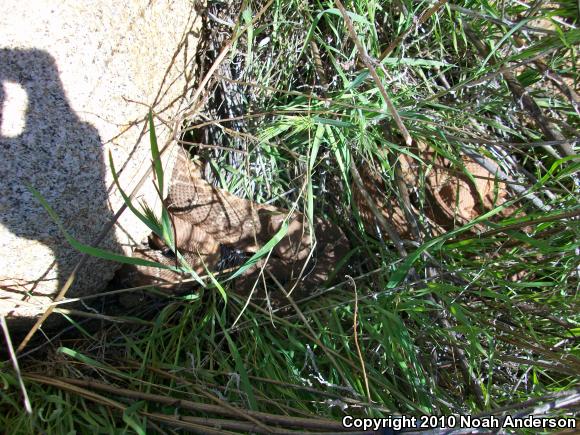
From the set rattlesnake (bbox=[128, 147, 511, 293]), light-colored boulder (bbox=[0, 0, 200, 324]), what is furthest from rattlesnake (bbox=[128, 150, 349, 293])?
light-colored boulder (bbox=[0, 0, 200, 324])

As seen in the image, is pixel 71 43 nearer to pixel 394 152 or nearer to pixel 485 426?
pixel 394 152

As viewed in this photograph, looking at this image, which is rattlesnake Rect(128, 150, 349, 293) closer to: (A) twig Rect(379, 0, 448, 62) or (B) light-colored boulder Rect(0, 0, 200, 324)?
(B) light-colored boulder Rect(0, 0, 200, 324)

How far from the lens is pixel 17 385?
1.67 metres

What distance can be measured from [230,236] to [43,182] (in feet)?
2.38

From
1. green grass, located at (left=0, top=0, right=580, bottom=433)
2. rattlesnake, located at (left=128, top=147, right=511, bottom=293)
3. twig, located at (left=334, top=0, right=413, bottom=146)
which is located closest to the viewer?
twig, located at (left=334, top=0, right=413, bottom=146)

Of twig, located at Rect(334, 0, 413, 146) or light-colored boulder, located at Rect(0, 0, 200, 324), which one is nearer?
twig, located at Rect(334, 0, 413, 146)

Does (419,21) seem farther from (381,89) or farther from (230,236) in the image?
(230,236)

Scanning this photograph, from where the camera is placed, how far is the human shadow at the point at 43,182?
1536mm

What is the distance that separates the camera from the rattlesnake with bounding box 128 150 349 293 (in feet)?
6.65

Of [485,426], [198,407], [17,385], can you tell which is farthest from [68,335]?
[485,426]

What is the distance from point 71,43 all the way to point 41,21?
9 centimetres

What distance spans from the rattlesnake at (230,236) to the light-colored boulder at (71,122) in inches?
6.3

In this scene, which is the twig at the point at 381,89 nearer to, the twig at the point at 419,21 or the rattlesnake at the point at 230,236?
the twig at the point at 419,21

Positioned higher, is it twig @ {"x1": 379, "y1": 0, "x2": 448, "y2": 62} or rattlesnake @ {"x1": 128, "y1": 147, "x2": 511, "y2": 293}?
twig @ {"x1": 379, "y1": 0, "x2": 448, "y2": 62}
